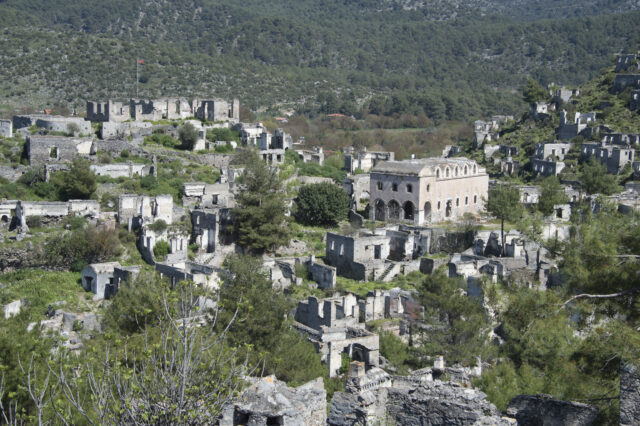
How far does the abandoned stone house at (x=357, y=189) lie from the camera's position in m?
37.6

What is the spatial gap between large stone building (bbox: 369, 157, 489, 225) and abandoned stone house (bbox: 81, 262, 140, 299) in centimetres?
1331

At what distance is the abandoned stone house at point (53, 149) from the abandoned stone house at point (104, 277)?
9.83 metres

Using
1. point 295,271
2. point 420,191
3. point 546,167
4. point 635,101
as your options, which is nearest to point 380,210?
point 420,191

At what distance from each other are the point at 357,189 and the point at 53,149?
1310 centimetres

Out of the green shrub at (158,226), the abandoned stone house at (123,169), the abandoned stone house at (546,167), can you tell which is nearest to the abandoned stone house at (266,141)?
the abandoned stone house at (123,169)

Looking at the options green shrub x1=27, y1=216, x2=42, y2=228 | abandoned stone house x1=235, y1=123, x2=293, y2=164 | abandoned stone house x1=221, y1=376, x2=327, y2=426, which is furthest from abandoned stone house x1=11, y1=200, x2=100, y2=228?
abandoned stone house x1=221, y1=376, x2=327, y2=426

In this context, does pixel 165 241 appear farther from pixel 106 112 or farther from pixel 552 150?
pixel 552 150

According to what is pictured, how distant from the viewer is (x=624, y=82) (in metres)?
53.7

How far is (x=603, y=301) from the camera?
11.4m

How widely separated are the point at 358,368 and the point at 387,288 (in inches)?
518

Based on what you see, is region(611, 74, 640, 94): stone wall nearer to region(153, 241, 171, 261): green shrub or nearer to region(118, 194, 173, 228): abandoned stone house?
region(118, 194, 173, 228): abandoned stone house

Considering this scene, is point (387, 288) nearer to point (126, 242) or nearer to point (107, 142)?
point (126, 242)

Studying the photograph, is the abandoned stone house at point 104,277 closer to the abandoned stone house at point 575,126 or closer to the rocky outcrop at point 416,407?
the rocky outcrop at point 416,407

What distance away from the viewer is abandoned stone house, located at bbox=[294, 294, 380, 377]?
63.7ft
